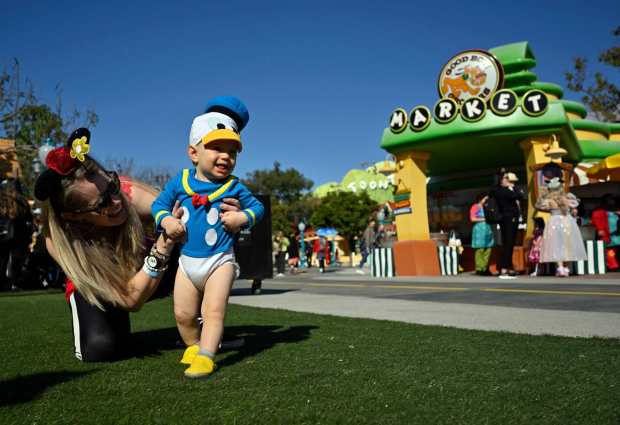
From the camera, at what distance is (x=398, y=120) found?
14.9m

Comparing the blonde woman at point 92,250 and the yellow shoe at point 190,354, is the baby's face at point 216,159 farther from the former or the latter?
the yellow shoe at point 190,354

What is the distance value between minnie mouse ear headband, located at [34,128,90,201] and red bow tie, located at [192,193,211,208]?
716 millimetres

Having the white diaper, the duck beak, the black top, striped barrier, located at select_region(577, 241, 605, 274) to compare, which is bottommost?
striped barrier, located at select_region(577, 241, 605, 274)

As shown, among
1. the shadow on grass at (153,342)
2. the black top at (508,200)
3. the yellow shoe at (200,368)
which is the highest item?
the black top at (508,200)

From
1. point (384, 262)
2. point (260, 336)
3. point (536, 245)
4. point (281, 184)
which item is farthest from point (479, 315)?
point (281, 184)

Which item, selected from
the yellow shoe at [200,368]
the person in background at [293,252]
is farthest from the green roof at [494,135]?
the yellow shoe at [200,368]

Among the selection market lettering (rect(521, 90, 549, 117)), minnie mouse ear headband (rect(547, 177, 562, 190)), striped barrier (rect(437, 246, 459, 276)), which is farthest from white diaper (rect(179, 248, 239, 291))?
striped barrier (rect(437, 246, 459, 276))

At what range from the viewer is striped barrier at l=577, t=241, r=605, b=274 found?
12.2m

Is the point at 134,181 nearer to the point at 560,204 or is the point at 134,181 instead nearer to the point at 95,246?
the point at 95,246

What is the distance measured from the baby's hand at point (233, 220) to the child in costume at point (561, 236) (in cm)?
942

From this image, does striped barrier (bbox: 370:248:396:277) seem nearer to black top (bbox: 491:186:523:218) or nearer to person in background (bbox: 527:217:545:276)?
person in background (bbox: 527:217:545:276)

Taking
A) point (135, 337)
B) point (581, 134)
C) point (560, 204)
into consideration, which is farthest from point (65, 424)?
point (581, 134)

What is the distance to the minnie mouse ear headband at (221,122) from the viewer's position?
3480 mm

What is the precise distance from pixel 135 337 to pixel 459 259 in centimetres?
1322
